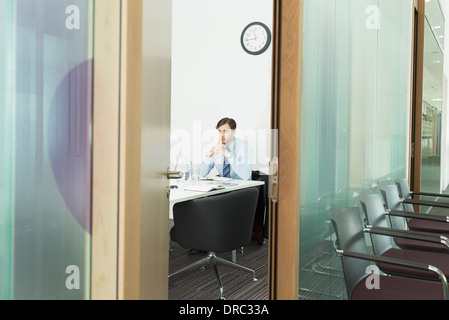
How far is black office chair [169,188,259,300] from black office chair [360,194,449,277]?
35.4 inches

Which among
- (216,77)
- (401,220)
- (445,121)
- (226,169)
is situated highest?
(216,77)

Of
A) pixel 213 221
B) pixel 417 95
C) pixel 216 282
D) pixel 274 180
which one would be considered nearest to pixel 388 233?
pixel 274 180

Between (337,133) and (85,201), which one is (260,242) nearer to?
(337,133)

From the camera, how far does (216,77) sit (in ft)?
16.3

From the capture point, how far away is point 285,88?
164 centimetres

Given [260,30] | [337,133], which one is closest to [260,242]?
[337,133]

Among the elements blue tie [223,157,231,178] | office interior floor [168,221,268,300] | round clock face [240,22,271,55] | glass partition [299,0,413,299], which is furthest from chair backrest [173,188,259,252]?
round clock face [240,22,271,55]

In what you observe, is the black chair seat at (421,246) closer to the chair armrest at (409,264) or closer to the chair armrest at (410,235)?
the chair armrest at (410,235)

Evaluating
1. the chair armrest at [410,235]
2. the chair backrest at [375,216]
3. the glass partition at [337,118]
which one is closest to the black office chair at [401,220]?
the glass partition at [337,118]

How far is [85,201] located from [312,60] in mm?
1235

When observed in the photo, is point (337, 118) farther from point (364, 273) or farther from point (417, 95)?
point (417, 95)

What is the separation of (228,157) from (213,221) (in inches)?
56.8

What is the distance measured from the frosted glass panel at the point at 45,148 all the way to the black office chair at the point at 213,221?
154 centimetres

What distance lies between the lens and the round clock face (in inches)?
178
